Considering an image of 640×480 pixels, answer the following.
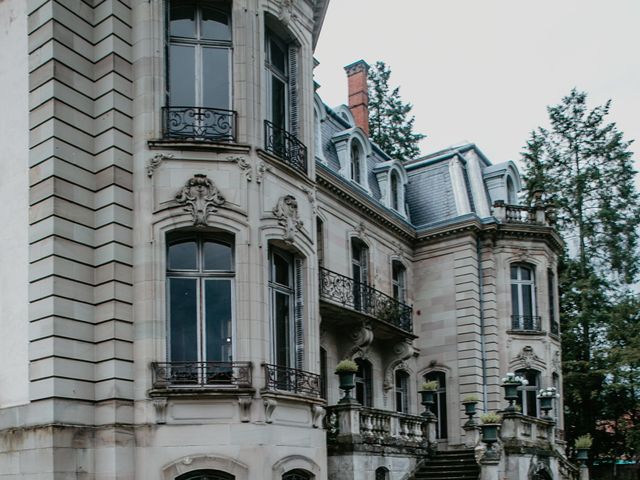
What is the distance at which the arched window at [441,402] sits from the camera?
27.8 metres

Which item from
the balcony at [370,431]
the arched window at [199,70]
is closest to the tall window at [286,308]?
the arched window at [199,70]

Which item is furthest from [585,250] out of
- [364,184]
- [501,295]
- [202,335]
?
[202,335]

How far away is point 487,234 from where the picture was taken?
1116 inches

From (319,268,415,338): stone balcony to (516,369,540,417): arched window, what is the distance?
443 cm

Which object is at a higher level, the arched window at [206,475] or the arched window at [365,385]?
the arched window at [365,385]

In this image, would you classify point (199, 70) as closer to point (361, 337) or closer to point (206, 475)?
point (206, 475)

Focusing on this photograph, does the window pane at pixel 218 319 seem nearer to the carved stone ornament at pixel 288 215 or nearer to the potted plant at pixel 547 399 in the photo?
the carved stone ornament at pixel 288 215

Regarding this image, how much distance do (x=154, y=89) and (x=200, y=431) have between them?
550 cm

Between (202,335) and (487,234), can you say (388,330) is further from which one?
(202,335)

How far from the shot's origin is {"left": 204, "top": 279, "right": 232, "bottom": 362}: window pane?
13.7 meters

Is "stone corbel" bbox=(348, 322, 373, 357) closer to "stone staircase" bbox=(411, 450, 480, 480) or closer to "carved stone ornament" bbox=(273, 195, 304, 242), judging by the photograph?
"stone staircase" bbox=(411, 450, 480, 480)

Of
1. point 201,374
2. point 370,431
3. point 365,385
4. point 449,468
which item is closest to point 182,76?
point 201,374

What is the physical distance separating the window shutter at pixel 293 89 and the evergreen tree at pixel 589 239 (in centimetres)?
2183

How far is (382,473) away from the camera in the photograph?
1948cm
